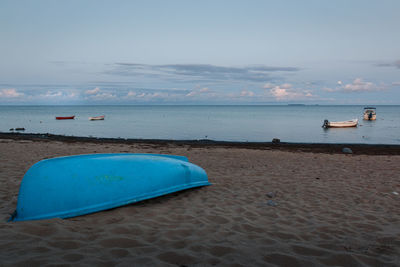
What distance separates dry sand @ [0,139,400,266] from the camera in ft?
9.25

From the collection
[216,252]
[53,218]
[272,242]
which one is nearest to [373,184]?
[272,242]

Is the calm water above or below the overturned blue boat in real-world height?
above

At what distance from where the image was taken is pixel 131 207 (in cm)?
447

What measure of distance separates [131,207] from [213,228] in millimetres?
1430

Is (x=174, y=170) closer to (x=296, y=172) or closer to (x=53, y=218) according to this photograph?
(x=53, y=218)

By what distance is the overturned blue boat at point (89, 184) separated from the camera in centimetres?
392

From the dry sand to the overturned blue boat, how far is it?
0.18 meters

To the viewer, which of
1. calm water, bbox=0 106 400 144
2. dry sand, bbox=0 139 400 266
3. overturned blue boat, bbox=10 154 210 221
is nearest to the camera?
dry sand, bbox=0 139 400 266

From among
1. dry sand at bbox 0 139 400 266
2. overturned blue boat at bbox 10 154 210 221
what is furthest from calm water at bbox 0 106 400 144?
overturned blue boat at bbox 10 154 210 221

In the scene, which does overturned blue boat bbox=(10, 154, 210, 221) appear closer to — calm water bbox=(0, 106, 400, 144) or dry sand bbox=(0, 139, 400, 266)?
dry sand bbox=(0, 139, 400, 266)

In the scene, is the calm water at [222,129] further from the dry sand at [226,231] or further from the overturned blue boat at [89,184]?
the overturned blue boat at [89,184]

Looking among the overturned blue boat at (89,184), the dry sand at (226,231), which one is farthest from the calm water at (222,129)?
the overturned blue boat at (89,184)

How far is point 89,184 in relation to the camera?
4.25m

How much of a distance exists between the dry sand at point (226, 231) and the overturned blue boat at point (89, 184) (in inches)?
7.3
